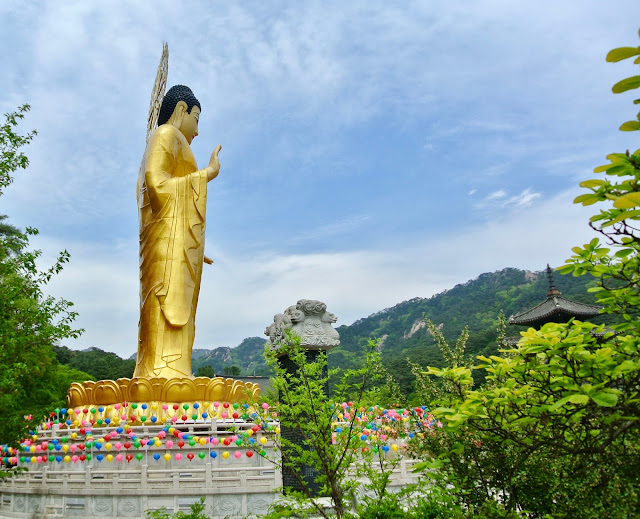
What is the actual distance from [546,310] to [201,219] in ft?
50.3

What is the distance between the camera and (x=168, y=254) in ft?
35.0

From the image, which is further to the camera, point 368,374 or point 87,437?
point 87,437

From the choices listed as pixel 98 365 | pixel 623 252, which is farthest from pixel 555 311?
pixel 98 365

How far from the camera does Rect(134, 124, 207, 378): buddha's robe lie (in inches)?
405

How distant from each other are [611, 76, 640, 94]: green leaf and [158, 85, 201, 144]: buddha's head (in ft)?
38.1

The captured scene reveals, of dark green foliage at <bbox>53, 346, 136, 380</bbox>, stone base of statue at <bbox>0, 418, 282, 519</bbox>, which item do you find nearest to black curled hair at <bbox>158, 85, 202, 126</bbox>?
stone base of statue at <bbox>0, 418, 282, 519</bbox>

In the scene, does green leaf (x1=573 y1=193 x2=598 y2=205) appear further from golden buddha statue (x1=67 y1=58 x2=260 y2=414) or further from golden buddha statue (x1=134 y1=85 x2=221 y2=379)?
golden buddha statue (x1=134 y1=85 x2=221 y2=379)

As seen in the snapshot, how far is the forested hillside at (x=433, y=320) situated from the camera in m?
28.8

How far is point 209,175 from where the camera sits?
11.1 m

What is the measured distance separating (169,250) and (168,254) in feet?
0.28

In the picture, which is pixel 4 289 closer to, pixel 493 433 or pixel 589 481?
pixel 493 433

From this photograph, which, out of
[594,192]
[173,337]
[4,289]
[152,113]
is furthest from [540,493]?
[152,113]

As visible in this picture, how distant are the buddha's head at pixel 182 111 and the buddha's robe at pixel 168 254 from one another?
79 cm

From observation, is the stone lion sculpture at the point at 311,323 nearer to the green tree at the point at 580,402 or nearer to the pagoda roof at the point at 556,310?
the green tree at the point at 580,402
